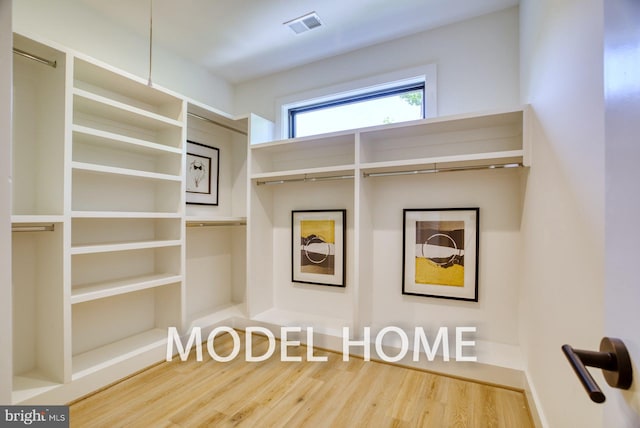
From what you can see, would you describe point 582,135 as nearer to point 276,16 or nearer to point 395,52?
point 395,52

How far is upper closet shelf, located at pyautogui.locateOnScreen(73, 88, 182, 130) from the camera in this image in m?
2.03

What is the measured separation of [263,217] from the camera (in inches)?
125

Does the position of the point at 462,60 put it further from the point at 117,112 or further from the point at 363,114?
the point at 117,112

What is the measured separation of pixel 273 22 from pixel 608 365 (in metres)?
2.88

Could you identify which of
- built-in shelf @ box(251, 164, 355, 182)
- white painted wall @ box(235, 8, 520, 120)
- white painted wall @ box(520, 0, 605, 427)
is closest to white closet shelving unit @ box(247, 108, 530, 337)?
built-in shelf @ box(251, 164, 355, 182)

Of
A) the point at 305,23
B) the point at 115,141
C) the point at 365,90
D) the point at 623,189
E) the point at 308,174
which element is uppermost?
the point at 305,23

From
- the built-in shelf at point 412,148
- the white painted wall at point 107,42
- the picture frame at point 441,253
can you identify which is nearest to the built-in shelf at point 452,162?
the built-in shelf at point 412,148

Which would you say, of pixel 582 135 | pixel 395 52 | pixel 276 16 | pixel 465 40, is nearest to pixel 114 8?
pixel 276 16

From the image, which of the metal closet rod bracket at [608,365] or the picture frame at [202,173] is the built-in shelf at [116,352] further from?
the metal closet rod bracket at [608,365]

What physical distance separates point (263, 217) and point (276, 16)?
1.83 m

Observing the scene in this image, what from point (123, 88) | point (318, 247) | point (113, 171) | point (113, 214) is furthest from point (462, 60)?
point (113, 214)

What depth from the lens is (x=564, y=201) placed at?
119 centimetres

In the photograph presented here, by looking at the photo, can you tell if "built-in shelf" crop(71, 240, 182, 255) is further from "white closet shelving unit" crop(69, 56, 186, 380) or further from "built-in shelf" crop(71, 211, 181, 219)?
"built-in shelf" crop(71, 211, 181, 219)

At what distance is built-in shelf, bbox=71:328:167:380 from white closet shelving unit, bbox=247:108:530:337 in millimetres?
855
